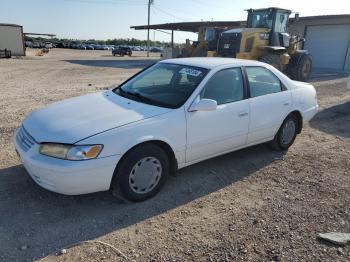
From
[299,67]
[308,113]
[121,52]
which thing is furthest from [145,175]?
[121,52]

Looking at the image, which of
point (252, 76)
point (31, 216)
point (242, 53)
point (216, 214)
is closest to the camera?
point (31, 216)

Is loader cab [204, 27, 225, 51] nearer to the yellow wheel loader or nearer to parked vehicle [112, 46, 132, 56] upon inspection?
the yellow wheel loader

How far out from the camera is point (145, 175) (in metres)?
3.66

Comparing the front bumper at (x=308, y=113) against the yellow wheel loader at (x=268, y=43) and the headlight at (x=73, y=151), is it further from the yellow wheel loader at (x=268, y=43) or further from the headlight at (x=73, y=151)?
the yellow wheel loader at (x=268, y=43)

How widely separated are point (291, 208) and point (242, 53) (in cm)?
1036

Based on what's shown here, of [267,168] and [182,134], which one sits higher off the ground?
[182,134]

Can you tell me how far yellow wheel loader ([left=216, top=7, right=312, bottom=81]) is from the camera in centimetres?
1336

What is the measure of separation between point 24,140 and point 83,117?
684 mm

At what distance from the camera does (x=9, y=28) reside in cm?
3041

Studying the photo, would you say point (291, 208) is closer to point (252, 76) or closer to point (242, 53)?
point (252, 76)

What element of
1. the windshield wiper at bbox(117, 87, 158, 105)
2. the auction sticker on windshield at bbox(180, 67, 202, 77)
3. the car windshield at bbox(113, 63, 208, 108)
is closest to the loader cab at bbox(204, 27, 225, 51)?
the car windshield at bbox(113, 63, 208, 108)

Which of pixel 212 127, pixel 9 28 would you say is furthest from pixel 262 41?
pixel 9 28

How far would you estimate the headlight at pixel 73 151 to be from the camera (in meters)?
Result: 3.16

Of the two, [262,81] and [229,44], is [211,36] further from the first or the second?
[262,81]
